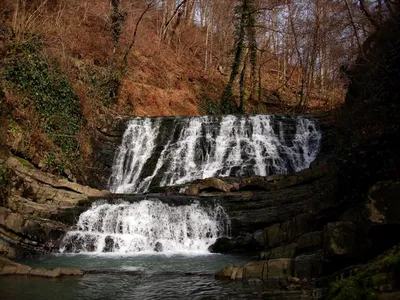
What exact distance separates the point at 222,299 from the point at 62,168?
11924 mm

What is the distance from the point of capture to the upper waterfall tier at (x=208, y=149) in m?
19.4

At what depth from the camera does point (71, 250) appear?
1246 centimetres

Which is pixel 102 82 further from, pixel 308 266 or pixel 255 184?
pixel 308 266

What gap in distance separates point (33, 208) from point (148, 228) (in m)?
4.00

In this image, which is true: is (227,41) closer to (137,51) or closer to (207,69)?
(207,69)

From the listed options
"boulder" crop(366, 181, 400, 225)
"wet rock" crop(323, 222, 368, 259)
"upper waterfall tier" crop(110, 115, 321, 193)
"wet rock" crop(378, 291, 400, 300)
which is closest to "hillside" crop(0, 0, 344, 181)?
"upper waterfall tier" crop(110, 115, 321, 193)

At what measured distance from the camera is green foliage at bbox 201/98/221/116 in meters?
30.7

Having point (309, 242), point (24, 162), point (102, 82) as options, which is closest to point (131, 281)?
point (309, 242)

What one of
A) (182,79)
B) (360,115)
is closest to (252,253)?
(360,115)

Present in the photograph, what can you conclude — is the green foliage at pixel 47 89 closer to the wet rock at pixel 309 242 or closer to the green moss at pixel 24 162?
the green moss at pixel 24 162

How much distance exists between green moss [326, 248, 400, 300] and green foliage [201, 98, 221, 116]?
25551 millimetres

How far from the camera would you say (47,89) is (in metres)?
17.6

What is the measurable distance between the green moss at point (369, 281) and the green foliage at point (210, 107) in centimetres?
2555

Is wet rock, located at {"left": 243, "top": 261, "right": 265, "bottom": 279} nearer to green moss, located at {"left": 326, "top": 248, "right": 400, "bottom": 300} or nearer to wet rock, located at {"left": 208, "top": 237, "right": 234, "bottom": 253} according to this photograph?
green moss, located at {"left": 326, "top": 248, "right": 400, "bottom": 300}
